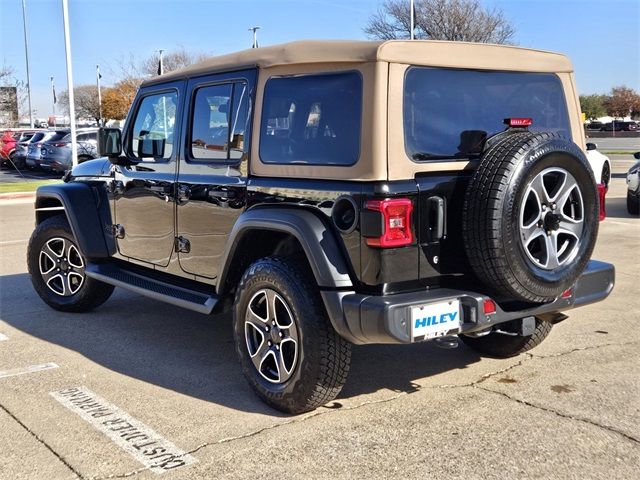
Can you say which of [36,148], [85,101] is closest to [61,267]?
[36,148]

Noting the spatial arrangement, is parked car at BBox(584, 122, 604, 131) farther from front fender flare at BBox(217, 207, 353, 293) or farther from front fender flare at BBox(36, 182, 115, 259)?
front fender flare at BBox(217, 207, 353, 293)

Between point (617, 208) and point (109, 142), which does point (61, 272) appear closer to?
point (109, 142)

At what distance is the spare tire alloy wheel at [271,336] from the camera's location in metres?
3.91

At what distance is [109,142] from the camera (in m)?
5.49

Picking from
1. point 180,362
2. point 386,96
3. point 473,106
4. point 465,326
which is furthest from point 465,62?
point 180,362

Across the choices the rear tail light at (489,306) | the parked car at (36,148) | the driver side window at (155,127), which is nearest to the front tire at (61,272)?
the driver side window at (155,127)

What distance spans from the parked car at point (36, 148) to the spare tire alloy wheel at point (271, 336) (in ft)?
72.9

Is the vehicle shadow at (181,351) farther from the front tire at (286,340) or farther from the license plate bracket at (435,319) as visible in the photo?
the license plate bracket at (435,319)

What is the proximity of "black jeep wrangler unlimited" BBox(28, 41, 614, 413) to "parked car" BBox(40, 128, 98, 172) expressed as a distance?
19.9 metres

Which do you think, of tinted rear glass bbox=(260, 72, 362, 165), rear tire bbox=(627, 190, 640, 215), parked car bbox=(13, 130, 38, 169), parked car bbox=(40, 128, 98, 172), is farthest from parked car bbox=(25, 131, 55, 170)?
tinted rear glass bbox=(260, 72, 362, 165)

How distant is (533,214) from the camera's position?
3.62 meters

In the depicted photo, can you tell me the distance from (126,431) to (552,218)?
8.06 ft

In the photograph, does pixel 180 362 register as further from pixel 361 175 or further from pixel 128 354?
pixel 361 175

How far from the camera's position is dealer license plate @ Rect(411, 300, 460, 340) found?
11.3ft
